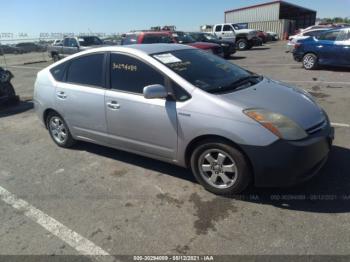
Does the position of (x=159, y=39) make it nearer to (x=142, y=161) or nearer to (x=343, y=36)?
(x=343, y=36)

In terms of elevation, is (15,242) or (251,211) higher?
(251,211)

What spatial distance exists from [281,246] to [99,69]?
3.10 metres

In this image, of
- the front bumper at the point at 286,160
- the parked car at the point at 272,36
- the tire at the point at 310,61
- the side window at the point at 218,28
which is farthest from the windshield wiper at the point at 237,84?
the parked car at the point at 272,36

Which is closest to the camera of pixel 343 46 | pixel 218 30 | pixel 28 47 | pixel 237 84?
pixel 237 84

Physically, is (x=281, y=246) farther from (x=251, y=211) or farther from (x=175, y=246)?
(x=175, y=246)

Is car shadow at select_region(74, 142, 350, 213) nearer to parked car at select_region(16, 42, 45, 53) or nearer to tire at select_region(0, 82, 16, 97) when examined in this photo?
tire at select_region(0, 82, 16, 97)

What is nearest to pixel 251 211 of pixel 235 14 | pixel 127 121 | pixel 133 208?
pixel 133 208

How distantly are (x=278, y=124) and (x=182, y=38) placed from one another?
15.6m

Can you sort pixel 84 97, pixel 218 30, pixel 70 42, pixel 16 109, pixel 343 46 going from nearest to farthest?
1. pixel 84 97
2. pixel 16 109
3. pixel 343 46
4. pixel 70 42
5. pixel 218 30

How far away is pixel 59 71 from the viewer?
5051 mm

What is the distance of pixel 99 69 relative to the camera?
174 inches

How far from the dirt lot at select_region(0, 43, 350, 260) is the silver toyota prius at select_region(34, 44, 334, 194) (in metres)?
0.30

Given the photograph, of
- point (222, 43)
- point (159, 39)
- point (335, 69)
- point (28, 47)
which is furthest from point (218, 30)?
point (28, 47)

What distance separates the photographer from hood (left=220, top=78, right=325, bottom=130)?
3355mm
